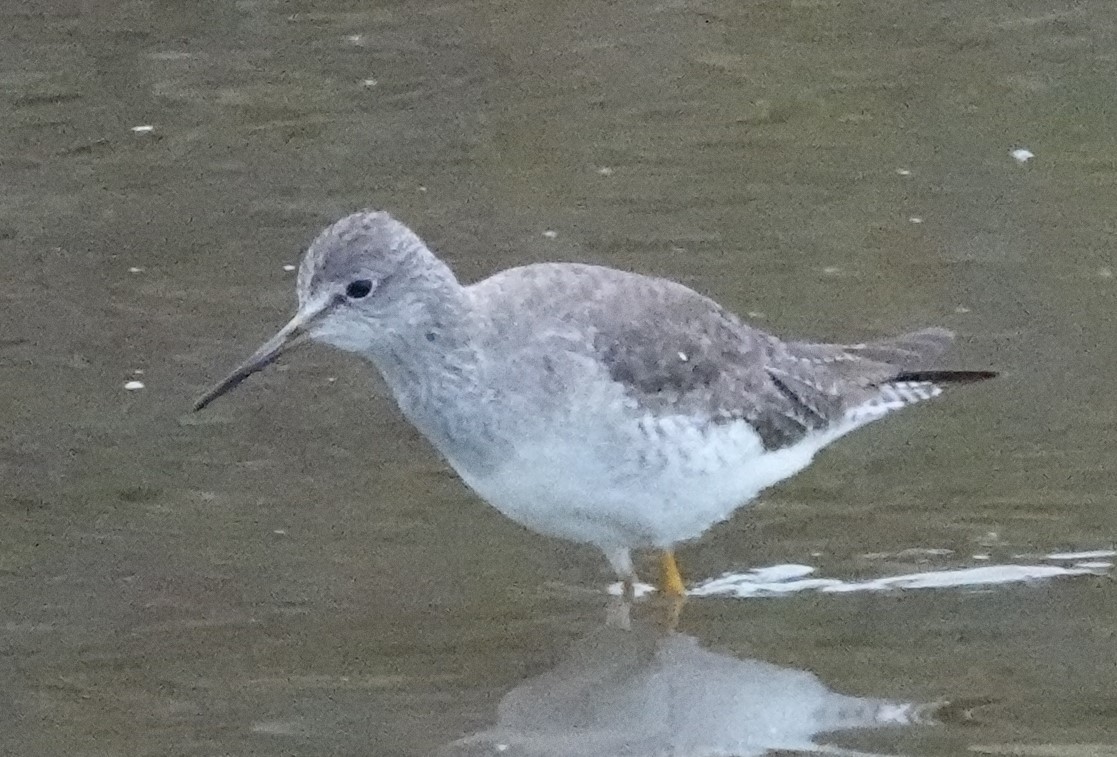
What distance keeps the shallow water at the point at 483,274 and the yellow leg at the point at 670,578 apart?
124 mm

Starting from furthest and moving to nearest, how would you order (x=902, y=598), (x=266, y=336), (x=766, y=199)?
(x=766, y=199) → (x=266, y=336) → (x=902, y=598)

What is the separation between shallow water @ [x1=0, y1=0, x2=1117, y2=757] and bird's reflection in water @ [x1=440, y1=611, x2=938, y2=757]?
15mm

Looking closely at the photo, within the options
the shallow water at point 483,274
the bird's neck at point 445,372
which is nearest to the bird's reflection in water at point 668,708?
the shallow water at point 483,274

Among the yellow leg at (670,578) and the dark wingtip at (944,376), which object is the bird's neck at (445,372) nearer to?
the yellow leg at (670,578)

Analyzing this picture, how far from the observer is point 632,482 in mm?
6656

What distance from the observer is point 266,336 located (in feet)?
28.2

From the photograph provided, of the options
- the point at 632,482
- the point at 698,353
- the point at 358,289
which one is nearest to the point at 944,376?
the point at 698,353

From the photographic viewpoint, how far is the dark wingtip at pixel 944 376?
293 inches

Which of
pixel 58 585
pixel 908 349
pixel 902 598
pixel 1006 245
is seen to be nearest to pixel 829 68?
pixel 1006 245

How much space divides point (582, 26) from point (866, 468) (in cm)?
443

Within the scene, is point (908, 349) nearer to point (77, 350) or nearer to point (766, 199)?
point (766, 199)

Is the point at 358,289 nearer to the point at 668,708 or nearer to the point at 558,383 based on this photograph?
the point at 558,383

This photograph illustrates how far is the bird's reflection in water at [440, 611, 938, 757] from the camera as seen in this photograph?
6316 millimetres

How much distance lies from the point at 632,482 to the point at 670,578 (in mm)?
689
